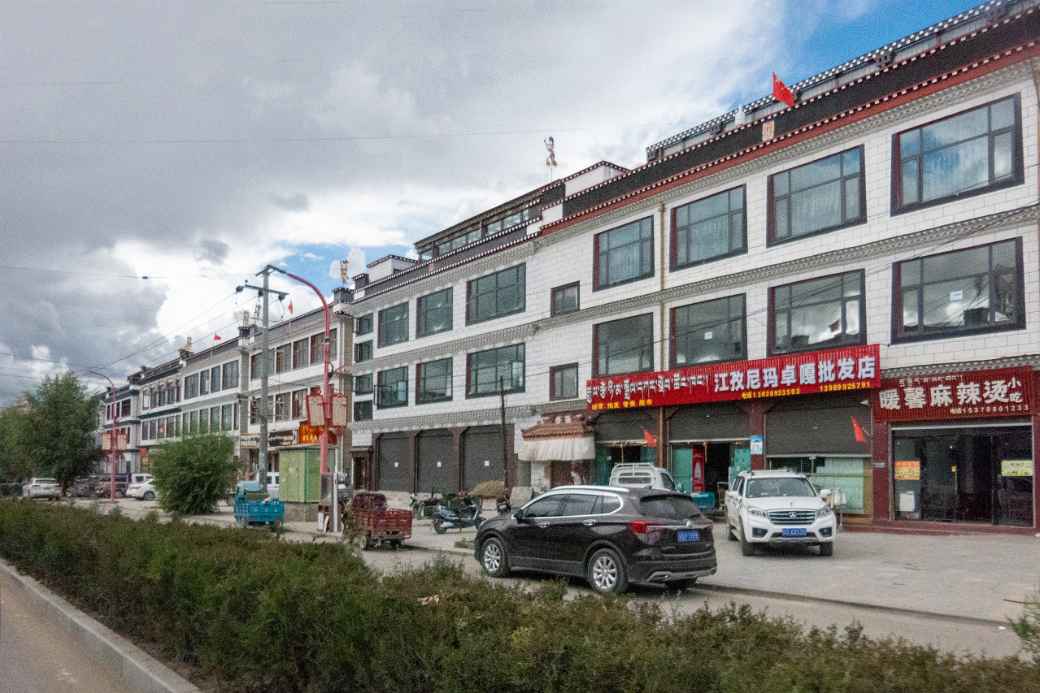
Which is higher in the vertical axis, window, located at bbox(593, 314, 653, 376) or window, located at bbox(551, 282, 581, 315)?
window, located at bbox(551, 282, 581, 315)

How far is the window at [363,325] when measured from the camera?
165ft

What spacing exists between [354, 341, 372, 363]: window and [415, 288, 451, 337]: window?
6.92 meters

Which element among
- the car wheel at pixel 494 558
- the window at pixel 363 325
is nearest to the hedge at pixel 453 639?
the car wheel at pixel 494 558

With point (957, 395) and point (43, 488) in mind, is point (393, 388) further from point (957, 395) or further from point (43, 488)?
point (957, 395)

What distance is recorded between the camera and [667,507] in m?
13.4

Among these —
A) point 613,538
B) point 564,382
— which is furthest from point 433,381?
point 613,538

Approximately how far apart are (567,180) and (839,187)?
1539cm

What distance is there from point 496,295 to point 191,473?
15561 millimetres

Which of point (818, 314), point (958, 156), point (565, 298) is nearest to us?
point (958, 156)

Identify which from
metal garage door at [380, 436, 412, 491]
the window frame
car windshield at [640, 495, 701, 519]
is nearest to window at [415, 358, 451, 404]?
metal garage door at [380, 436, 412, 491]

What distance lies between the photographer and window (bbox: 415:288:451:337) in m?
42.8

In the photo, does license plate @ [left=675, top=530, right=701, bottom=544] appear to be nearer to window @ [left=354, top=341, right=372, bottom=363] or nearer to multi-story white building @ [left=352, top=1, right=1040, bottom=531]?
multi-story white building @ [left=352, top=1, right=1040, bottom=531]

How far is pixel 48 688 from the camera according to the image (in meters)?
7.32

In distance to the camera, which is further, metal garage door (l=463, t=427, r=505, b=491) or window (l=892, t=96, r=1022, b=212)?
metal garage door (l=463, t=427, r=505, b=491)
